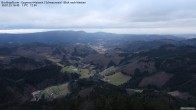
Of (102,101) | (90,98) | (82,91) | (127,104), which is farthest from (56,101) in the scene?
(127,104)

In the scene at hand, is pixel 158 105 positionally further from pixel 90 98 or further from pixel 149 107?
pixel 90 98

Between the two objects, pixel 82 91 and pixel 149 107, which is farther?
pixel 82 91

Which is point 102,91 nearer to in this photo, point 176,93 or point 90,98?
point 90,98

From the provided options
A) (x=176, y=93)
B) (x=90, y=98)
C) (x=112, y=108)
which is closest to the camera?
(x=112, y=108)

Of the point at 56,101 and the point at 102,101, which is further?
the point at 56,101

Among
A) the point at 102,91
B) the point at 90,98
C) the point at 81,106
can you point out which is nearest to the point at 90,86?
the point at 102,91

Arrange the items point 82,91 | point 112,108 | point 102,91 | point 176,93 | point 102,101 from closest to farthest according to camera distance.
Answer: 1. point 112,108
2. point 102,101
3. point 102,91
4. point 82,91
5. point 176,93

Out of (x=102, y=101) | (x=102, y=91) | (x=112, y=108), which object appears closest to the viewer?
(x=112, y=108)

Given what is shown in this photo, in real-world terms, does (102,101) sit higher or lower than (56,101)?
higher

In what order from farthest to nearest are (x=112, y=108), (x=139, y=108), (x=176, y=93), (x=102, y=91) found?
(x=176, y=93), (x=102, y=91), (x=112, y=108), (x=139, y=108)
